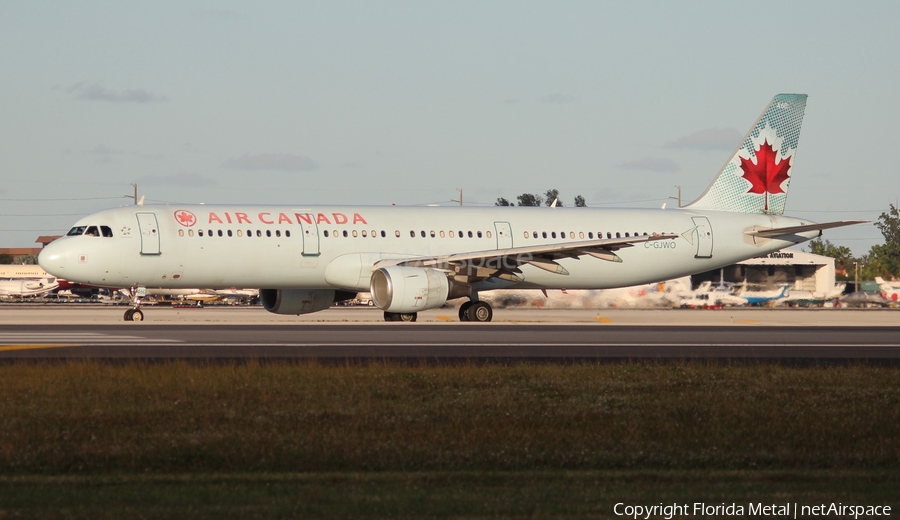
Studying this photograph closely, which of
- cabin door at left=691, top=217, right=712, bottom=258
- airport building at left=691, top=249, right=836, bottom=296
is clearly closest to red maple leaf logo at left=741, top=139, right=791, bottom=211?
cabin door at left=691, top=217, right=712, bottom=258

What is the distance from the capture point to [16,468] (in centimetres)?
859

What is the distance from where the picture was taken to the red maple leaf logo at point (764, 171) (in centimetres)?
3669

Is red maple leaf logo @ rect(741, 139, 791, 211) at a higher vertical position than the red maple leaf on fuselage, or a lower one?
higher

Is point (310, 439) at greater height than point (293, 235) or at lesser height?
lesser

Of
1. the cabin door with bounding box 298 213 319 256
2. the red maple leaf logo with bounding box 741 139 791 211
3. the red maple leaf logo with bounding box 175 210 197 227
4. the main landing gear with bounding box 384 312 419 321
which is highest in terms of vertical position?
the red maple leaf logo with bounding box 741 139 791 211

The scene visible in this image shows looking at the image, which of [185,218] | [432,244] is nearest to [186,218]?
[185,218]

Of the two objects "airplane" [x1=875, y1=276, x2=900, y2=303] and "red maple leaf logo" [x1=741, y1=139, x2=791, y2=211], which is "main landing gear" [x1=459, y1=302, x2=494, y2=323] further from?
"airplane" [x1=875, y1=276, x2=900, y2=303]

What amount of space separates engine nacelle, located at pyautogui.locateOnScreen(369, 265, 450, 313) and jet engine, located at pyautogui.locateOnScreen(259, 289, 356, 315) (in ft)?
11.0

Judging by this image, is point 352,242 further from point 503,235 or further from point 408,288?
point 503,235

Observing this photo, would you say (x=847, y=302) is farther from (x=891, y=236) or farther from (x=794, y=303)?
(x=891, y=236)

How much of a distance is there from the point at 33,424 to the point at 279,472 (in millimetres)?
3207

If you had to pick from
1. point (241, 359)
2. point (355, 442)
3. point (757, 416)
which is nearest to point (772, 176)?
point (241, 359)

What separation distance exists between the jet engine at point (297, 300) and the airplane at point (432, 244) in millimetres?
43

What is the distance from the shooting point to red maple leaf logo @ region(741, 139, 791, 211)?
120 ft
